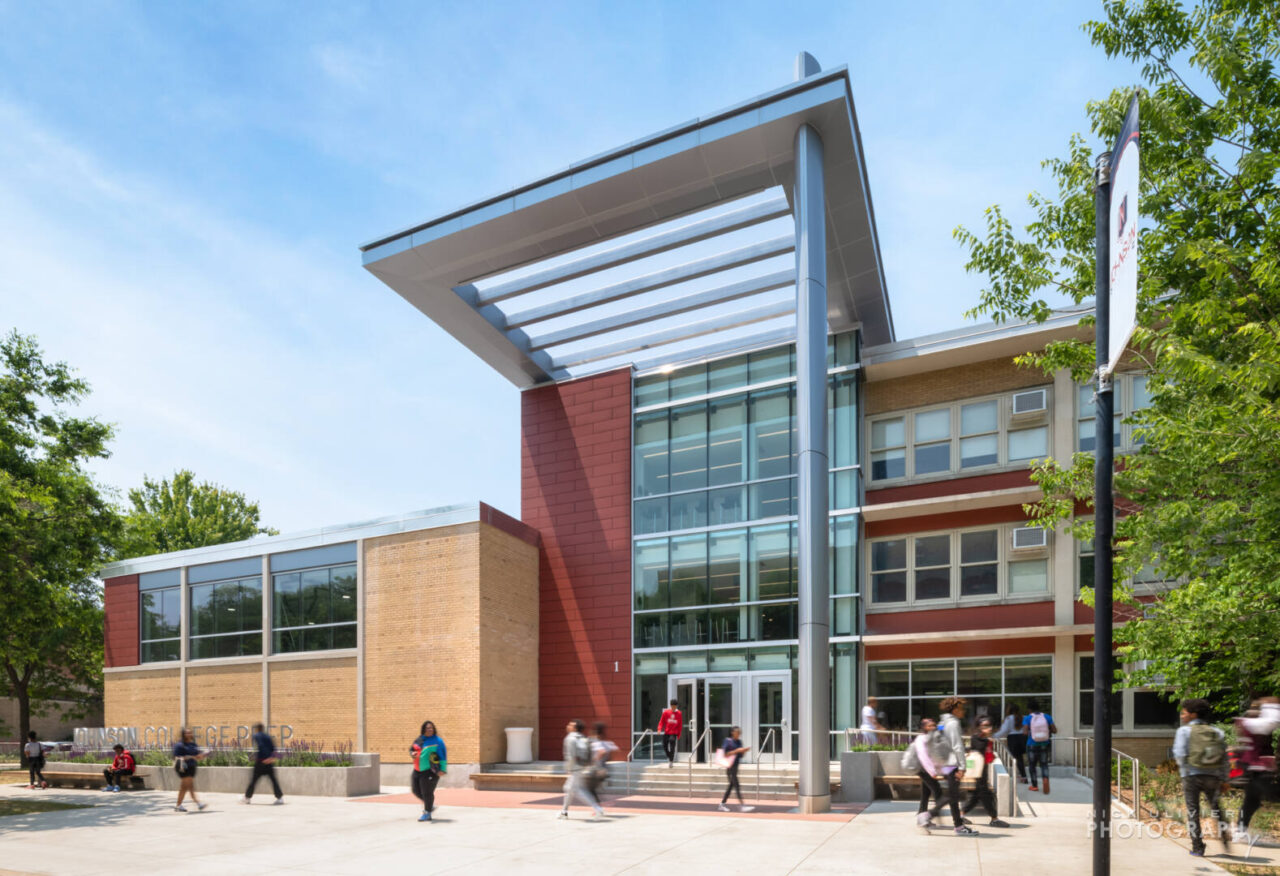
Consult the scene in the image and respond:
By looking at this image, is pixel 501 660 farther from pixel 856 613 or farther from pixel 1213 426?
pixel 1213 426

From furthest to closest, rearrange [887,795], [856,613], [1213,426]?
[856,613] < [887,795] < [1213,426]

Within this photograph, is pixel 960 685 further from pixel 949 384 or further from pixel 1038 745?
pixel 949 384

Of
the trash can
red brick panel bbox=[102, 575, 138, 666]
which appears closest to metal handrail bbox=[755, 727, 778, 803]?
the trash can

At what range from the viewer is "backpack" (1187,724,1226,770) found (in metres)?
10.3

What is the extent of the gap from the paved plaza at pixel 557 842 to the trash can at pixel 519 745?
5.95 metres

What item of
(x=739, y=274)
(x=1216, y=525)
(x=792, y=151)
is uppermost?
(x=792, y=151)

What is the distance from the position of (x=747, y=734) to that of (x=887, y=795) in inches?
263

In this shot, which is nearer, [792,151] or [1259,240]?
[1259,240]

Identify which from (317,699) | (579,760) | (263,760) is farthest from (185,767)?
(579,760)

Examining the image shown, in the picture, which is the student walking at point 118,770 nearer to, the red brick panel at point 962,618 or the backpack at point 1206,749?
the red brick panel at point 962,618

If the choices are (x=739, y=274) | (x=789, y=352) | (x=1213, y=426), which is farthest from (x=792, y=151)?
(x=1213, y=426)

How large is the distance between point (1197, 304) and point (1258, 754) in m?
5.34

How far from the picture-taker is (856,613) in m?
23.3

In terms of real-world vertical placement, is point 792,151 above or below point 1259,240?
above
